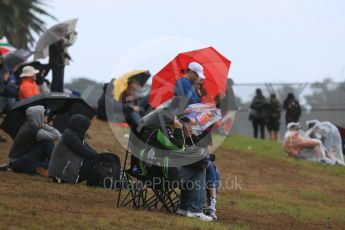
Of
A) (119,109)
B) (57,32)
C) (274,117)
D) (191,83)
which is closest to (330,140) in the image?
(274,117)

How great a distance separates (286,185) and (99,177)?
651 cm

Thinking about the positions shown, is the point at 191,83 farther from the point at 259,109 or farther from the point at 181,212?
the point at 259,109

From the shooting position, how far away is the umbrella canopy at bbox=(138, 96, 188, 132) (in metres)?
12.5

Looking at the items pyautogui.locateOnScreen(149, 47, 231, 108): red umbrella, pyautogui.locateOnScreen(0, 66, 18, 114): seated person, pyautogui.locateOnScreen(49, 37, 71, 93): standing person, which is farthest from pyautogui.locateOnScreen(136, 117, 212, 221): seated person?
pyautogui.locateOnScreen(49, 37, 71, 93): standing person

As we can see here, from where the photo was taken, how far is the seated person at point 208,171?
12.6m

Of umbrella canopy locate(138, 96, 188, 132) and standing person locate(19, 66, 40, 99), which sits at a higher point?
standing person locate(19, 66, 40, 99)

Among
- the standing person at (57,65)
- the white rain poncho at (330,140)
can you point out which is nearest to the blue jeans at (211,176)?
the standing person at (57,65)

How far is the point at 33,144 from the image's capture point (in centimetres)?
1611

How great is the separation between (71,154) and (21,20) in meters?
28.9

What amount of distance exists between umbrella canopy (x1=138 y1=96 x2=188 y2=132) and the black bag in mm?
3119

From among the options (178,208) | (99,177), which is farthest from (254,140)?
(178,208)

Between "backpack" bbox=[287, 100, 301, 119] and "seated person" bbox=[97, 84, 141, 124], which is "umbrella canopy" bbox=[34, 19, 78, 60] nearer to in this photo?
"seated person" bbox=[97, 84, 141, 124]

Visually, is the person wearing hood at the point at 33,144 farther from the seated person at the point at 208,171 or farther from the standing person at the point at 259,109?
the standing person at the point at 259,109

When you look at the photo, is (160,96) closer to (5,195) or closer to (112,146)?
(5,195)
